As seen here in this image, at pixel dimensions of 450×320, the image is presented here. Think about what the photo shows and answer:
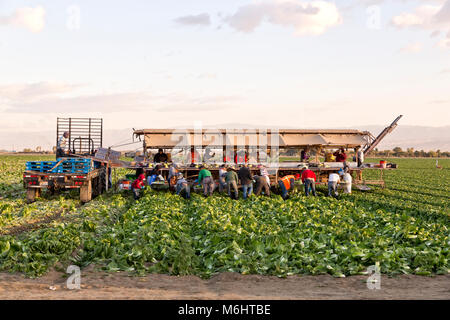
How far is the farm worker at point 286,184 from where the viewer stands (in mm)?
22228

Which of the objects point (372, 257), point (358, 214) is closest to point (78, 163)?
point (358, 214)

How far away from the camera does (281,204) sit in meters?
18.7

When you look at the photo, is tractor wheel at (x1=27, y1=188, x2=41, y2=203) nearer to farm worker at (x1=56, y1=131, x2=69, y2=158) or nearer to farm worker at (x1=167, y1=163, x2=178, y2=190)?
farm worker at (x1=56, y1=131, x2=69, y2=158)

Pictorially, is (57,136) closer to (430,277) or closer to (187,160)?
(187,160)

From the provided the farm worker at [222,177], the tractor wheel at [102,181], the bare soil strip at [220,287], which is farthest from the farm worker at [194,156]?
the bare soil strip at [220,287]

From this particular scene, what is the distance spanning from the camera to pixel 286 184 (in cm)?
2266

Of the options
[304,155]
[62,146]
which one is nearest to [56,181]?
[62,146]

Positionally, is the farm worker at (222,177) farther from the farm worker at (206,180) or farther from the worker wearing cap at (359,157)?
the worker wearing cap at (359,157)

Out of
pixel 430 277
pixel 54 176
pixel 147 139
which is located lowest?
pixel 430 277

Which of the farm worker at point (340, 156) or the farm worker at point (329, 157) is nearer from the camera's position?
the farm worker at point (329, 157)

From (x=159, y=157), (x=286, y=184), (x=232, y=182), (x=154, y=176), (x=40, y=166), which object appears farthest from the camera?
(x=159, y=157)

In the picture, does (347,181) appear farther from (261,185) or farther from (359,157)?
(261,185)
